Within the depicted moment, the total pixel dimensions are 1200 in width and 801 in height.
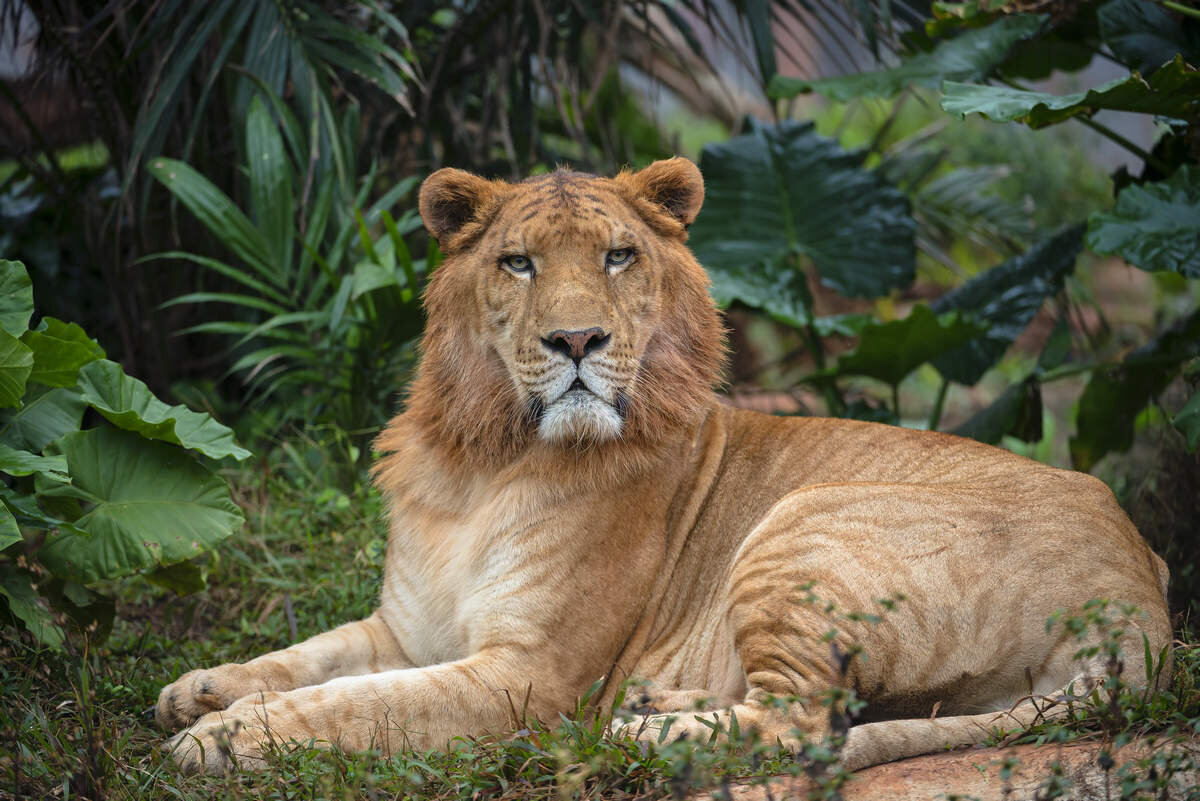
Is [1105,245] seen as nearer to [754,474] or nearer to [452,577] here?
[754,474]

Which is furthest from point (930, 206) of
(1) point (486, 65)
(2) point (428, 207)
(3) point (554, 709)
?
(3) point (554, 709)

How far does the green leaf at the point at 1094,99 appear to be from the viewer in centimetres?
419

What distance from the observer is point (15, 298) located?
370cm

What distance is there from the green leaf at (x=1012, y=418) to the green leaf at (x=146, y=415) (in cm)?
374

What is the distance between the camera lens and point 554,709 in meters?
3.56

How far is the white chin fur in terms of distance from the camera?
3582mm

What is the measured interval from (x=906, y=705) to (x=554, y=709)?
107cm

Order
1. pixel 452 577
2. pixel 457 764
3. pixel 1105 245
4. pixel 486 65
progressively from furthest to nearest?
1. pixel 486 65
2. pixel 1105 245
3. pixel 452 577
4. pixel 457 764

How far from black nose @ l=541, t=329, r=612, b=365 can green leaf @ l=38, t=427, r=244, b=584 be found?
1.34 m

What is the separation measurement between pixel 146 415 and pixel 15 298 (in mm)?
559

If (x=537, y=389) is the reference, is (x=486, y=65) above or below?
above

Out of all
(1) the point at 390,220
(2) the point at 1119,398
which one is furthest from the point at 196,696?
(2) the point at 1119,398

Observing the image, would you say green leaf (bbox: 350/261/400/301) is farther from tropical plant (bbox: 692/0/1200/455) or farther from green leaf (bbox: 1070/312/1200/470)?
green leaf (bbox: 1070/312/1200/470)

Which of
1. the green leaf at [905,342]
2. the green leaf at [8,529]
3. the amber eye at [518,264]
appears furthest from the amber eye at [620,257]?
the green leaf at [905,342]
